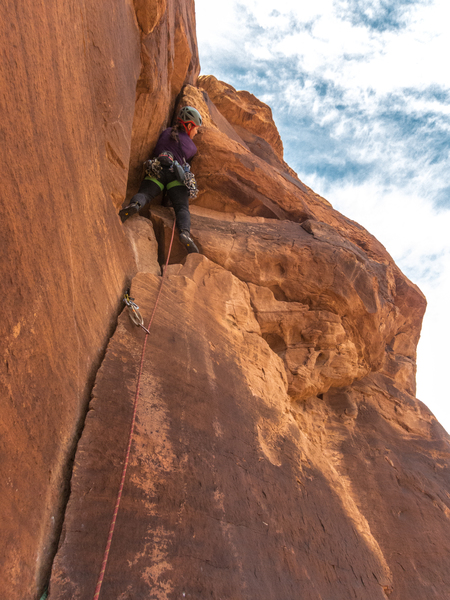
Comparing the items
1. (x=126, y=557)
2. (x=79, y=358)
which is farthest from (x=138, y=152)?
(x=126, y=557)

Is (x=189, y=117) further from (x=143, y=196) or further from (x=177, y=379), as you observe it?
(x=177, y=379)

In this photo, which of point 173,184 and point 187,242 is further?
point 173,184

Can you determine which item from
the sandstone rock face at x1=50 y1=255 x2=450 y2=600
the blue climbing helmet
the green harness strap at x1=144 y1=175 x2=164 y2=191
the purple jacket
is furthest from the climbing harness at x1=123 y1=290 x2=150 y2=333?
the blue climbing helmet

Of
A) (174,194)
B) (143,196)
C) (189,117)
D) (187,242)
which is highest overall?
(189,117)

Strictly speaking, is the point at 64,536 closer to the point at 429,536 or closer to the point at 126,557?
the point at 126,557

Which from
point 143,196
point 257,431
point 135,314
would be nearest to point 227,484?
point 257,431

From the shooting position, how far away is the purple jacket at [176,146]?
19.2ft

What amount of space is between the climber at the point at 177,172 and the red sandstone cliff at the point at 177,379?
0.88 feet

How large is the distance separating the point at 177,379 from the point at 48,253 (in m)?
1.61

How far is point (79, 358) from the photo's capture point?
Result: 103 inches

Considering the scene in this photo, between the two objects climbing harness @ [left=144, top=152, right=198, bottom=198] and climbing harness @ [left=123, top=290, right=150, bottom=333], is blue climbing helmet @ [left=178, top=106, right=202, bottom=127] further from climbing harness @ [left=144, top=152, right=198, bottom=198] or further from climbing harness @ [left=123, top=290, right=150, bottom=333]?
climbing harness @ [left=123, top=290, right=150, bottom=333]

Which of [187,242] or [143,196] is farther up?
[143,196]

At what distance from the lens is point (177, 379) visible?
324 cm

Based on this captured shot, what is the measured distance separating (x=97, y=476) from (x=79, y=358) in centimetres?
83
